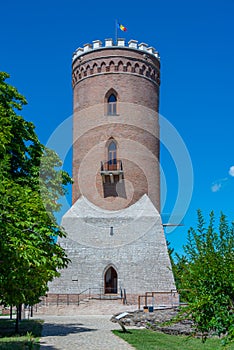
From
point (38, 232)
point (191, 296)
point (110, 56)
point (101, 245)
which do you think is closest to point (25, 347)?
point (38, 232)

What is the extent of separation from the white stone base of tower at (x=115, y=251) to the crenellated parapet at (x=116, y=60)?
852cm

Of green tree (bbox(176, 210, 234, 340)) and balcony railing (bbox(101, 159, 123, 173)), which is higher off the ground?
balcony railing (bbox(101, 159, 123, 173))

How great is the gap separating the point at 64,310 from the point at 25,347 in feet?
47.9

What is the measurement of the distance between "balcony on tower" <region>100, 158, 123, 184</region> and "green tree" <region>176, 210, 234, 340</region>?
21920mm

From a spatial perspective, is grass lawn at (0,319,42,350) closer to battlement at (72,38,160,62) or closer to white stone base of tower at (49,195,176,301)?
white stone base of tower at (49,195,176,301)

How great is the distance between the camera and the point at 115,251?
2770 cm

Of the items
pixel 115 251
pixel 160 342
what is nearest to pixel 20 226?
pixel 160 342

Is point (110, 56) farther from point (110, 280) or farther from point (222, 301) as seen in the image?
point (222, 301)

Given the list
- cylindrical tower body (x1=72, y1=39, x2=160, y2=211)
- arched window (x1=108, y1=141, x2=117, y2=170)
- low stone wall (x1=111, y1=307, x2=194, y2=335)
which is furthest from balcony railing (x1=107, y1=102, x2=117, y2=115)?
low stone wall (x1=111, y1=307, x2=194, y2=335)

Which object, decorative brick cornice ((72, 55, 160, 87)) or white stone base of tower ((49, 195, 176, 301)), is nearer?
white stone base of tower ((49, 195, 176, 301))

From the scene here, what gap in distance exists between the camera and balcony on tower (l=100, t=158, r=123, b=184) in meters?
29.1

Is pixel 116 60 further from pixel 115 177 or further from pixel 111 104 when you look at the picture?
pixel 115 177

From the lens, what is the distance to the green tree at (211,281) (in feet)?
21.1

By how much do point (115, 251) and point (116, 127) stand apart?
791 cm
